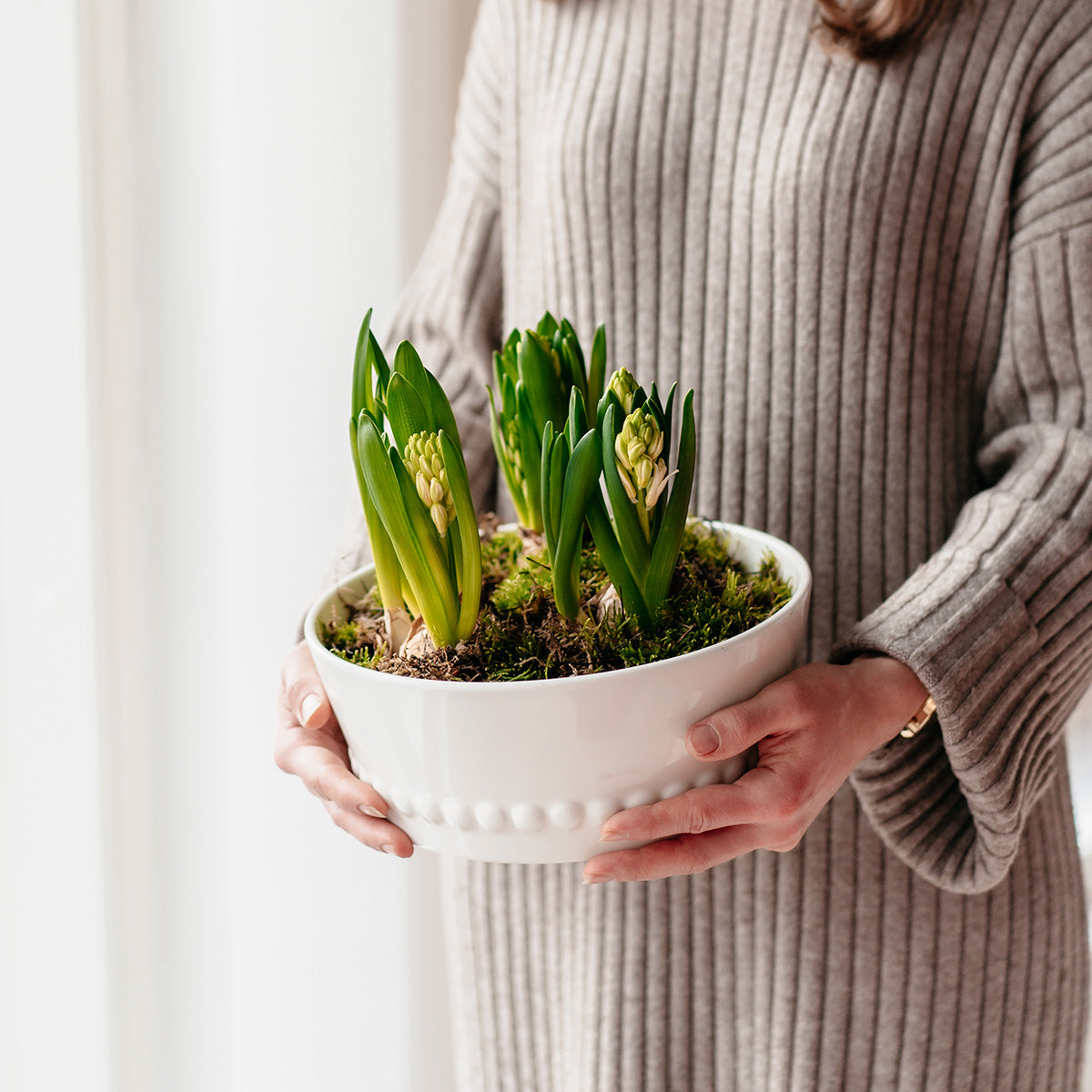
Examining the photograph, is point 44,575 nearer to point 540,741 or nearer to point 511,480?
point 511,480

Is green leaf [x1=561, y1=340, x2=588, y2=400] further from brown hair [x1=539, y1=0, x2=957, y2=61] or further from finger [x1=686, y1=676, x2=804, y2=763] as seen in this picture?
brown hair [x1=539, y1=0, x2=957, y2=61]

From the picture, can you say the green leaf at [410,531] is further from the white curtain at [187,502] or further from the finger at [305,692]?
the white curtain at [187,502]

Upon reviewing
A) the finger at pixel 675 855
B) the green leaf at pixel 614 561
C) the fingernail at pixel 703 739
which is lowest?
the finger at pixel 675 855

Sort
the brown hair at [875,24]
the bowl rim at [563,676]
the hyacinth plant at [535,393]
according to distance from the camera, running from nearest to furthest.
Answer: the bowl rim at [563,676], the hyacinth plant at [535,393], the brown hair at [875,24]

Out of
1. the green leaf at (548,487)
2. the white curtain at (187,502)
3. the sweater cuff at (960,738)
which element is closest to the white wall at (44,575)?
the white curtain at (187,502)

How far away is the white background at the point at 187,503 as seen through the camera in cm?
78

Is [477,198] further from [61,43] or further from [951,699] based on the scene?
[951,699]

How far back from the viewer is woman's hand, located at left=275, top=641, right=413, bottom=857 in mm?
541

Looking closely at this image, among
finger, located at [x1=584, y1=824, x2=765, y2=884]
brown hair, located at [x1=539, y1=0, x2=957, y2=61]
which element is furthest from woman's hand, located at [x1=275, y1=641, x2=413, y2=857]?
brown hair, located at [x1=539, y1=0, x2=957, y2=61]

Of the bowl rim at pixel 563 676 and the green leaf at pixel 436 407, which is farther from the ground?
the green leaf at pixel 436 407

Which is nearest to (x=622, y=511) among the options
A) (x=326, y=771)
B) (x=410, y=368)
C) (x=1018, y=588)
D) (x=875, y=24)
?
(x=410, y=368)

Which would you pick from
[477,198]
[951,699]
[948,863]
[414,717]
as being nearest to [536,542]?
[414,717]

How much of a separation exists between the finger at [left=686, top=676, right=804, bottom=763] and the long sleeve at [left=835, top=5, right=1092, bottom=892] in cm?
12

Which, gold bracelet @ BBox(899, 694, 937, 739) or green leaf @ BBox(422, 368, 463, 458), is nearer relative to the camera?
green leaf @ BBox(422, 368, 463, 458)
